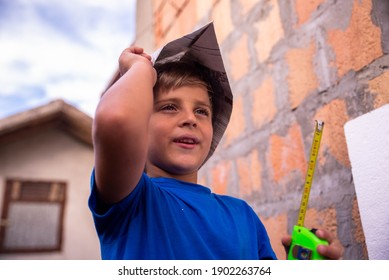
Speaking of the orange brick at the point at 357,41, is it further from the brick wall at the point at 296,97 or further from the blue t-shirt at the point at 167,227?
the blue t-shirt at the point at 167,227

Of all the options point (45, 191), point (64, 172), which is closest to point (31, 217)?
point (45, 191)

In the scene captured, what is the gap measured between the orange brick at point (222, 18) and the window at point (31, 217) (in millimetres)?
3455

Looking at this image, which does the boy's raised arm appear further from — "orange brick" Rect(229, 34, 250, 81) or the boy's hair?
"orange brick" Rect(229, 34, 250, 81)

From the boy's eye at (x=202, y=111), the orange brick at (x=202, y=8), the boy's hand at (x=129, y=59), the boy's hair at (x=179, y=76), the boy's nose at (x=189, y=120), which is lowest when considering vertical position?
the boy's nose at (x=189, y=120)

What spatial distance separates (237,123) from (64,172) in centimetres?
355

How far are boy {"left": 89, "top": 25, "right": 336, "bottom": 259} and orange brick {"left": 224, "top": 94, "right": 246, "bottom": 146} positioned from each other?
36 centimetres

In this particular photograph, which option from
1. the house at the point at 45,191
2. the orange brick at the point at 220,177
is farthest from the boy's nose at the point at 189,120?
the house at the point at 45,191

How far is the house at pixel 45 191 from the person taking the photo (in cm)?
404

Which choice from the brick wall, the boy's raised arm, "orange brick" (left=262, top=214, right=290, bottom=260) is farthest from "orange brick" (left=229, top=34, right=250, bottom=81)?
the boy's raised arm

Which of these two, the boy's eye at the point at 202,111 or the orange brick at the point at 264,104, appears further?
the orange brick at the point at 264,104

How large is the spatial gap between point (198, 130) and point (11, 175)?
3972mm

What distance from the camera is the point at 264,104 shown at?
1.18 meters

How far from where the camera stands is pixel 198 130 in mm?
807
